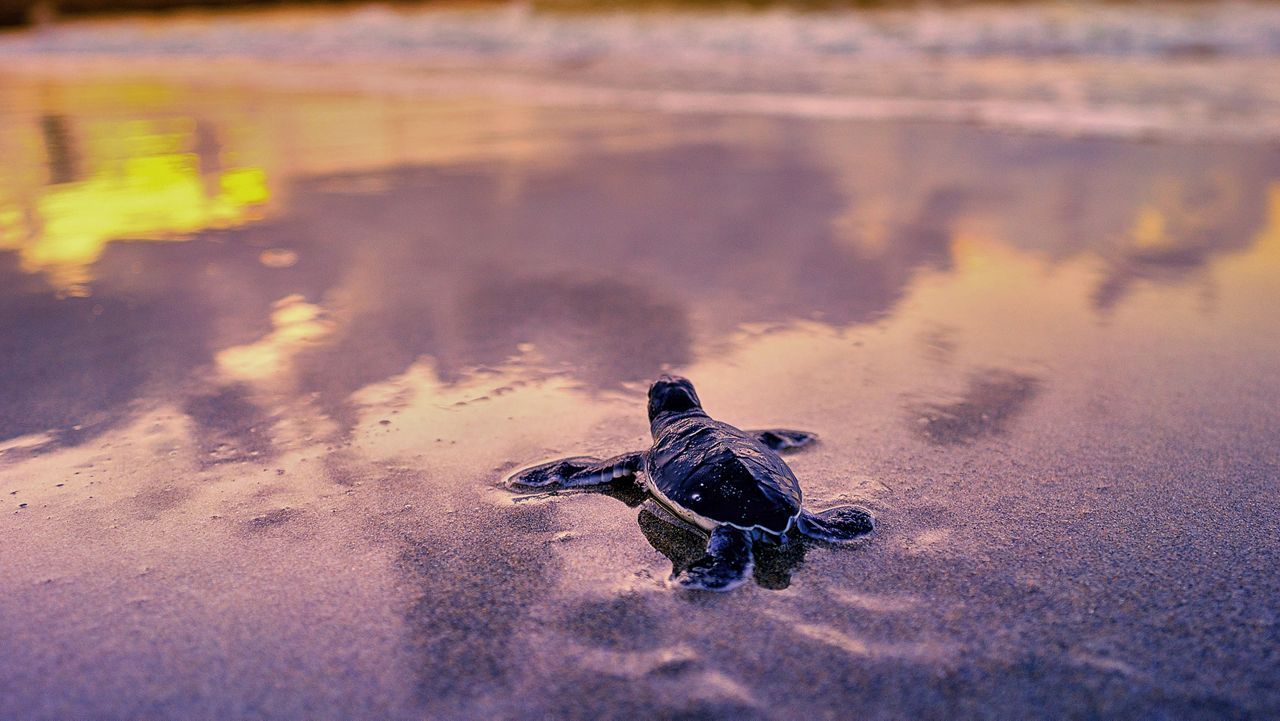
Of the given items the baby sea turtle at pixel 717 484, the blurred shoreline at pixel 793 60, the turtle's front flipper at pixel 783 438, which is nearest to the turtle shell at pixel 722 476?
the baby sea turtle at pixel 717 484

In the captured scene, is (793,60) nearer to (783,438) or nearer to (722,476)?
(783,438)

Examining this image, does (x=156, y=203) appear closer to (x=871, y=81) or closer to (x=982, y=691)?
(x=982, y=691)

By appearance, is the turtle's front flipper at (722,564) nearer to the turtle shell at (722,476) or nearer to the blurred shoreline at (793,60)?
the turtle shell at (722,476)

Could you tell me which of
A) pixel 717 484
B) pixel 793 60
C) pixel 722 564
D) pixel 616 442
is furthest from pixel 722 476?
pixel 793 60

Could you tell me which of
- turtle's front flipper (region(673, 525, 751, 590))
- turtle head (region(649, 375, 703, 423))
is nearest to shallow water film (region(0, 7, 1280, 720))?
turtle's front flipper (region(673, 525, 751, 590))

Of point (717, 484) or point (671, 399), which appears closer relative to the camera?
point (717, 484)
